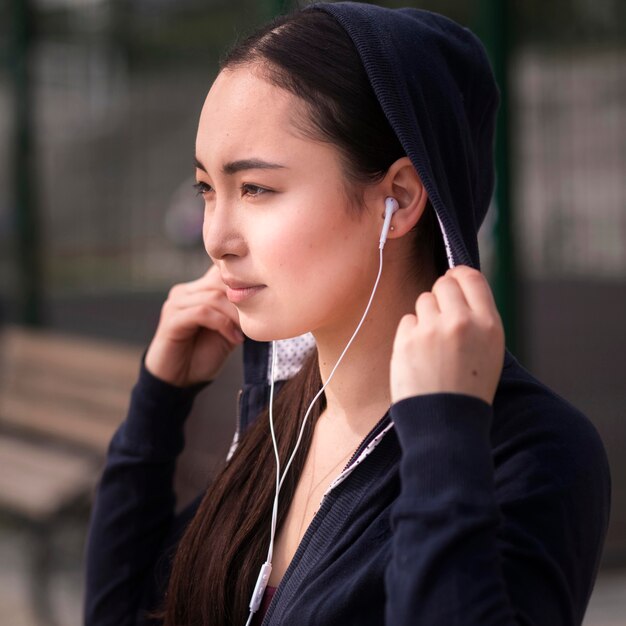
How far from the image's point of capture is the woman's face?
155 centimetres

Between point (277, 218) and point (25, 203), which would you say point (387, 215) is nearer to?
point (277, 218)

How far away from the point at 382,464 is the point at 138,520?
0.57 meters

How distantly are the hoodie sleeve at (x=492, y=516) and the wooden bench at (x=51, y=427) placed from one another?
9.34ft

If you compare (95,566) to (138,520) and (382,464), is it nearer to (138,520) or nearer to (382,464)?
(138,520)

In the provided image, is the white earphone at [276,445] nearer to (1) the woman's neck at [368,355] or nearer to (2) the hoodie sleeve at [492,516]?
(1) the woman's neck at [368,355]

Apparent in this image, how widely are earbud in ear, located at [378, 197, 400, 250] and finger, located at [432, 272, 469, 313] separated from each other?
6.1 inches

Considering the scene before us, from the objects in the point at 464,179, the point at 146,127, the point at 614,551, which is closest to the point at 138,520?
the point at 464,179

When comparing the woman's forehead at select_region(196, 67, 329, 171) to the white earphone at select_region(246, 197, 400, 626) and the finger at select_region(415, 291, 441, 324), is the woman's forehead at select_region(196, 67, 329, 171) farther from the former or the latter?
the finger at select_region(415, 291, 441, 324)

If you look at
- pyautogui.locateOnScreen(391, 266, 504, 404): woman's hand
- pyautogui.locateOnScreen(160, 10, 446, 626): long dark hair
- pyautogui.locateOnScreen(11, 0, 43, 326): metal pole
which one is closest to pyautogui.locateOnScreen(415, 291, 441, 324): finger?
pyautogui.locateOnScreen(391, 266, 504, 404): woman's hand

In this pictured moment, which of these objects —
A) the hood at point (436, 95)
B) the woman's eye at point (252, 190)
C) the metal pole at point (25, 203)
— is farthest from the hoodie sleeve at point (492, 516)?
the metal pole at point (25, 203)

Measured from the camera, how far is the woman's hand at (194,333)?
6.66 feet

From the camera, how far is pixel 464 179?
5.24 feet

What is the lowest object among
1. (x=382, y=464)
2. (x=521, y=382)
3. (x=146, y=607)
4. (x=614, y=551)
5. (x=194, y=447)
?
(x=614, y=551)

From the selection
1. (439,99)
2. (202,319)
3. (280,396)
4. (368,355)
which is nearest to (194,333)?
(202,319)
